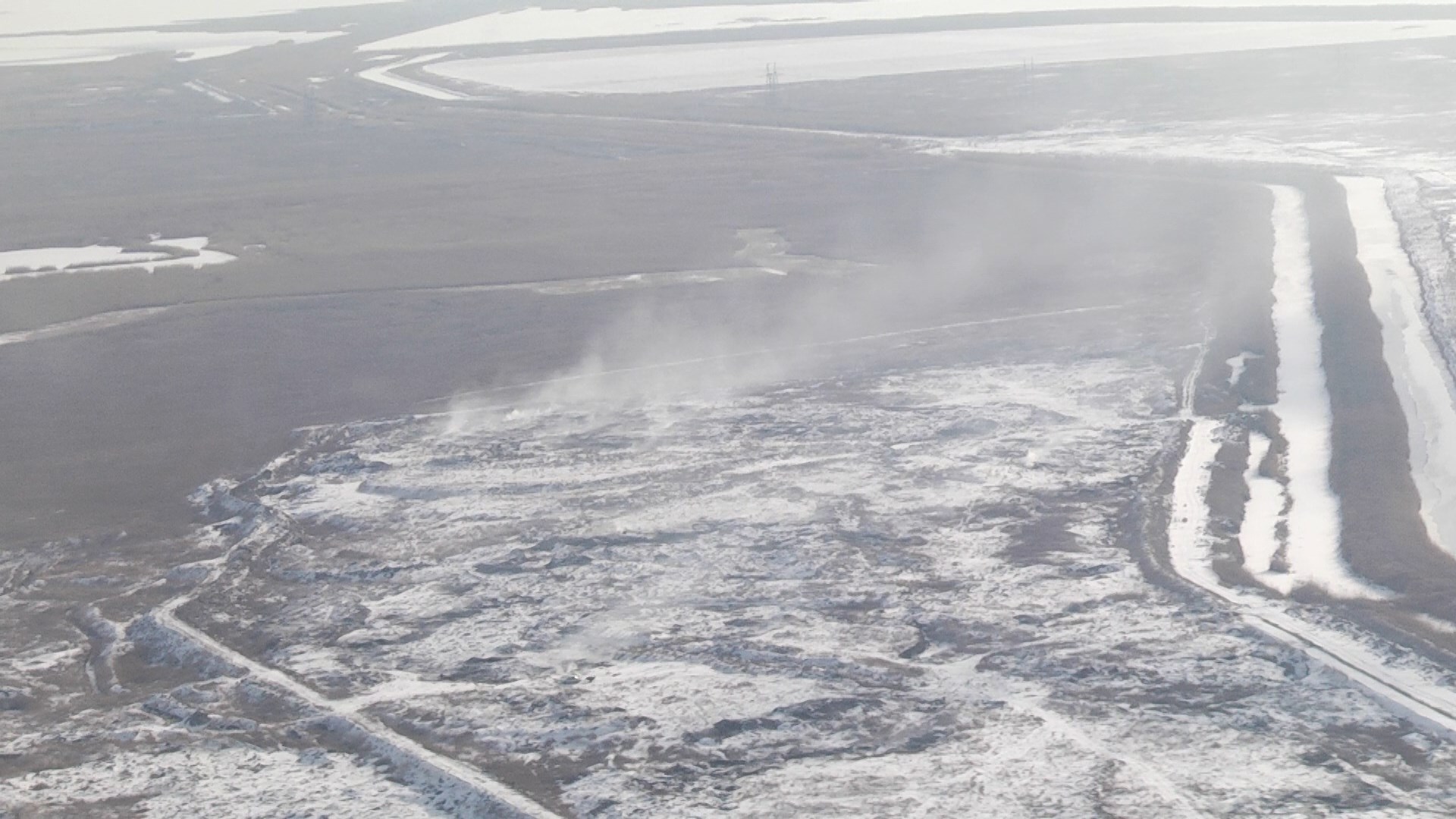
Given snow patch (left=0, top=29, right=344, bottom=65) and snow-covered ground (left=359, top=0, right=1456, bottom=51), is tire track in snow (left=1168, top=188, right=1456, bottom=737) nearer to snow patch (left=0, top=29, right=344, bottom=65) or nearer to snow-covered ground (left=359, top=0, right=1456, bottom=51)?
snow-covered ground (left=359, top=0, right=1456, bottom=51)

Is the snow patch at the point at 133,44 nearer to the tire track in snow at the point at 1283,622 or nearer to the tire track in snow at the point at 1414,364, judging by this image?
the tire track in snow at the point at 1414,364

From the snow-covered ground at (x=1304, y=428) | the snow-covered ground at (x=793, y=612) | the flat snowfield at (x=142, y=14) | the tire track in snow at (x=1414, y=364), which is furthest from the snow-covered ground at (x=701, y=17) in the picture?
the snow-covered ground at (x=793, y=612)

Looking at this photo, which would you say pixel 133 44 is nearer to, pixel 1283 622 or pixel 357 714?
pixel 357 714

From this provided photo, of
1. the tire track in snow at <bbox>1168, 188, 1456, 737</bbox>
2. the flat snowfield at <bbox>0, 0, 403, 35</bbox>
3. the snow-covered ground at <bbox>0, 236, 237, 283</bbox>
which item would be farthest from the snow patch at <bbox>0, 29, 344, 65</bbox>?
the tire track in snow at <bbox>1168, 188, 1456, 737</bbox>

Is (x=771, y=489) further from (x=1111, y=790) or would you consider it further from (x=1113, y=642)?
(x=1111, y=790)

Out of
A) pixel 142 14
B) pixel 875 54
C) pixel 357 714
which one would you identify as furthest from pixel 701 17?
pixel 357 714

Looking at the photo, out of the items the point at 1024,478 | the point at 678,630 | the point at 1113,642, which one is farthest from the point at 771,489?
the point at 1113,642

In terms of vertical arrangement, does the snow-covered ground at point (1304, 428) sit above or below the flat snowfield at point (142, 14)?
below
